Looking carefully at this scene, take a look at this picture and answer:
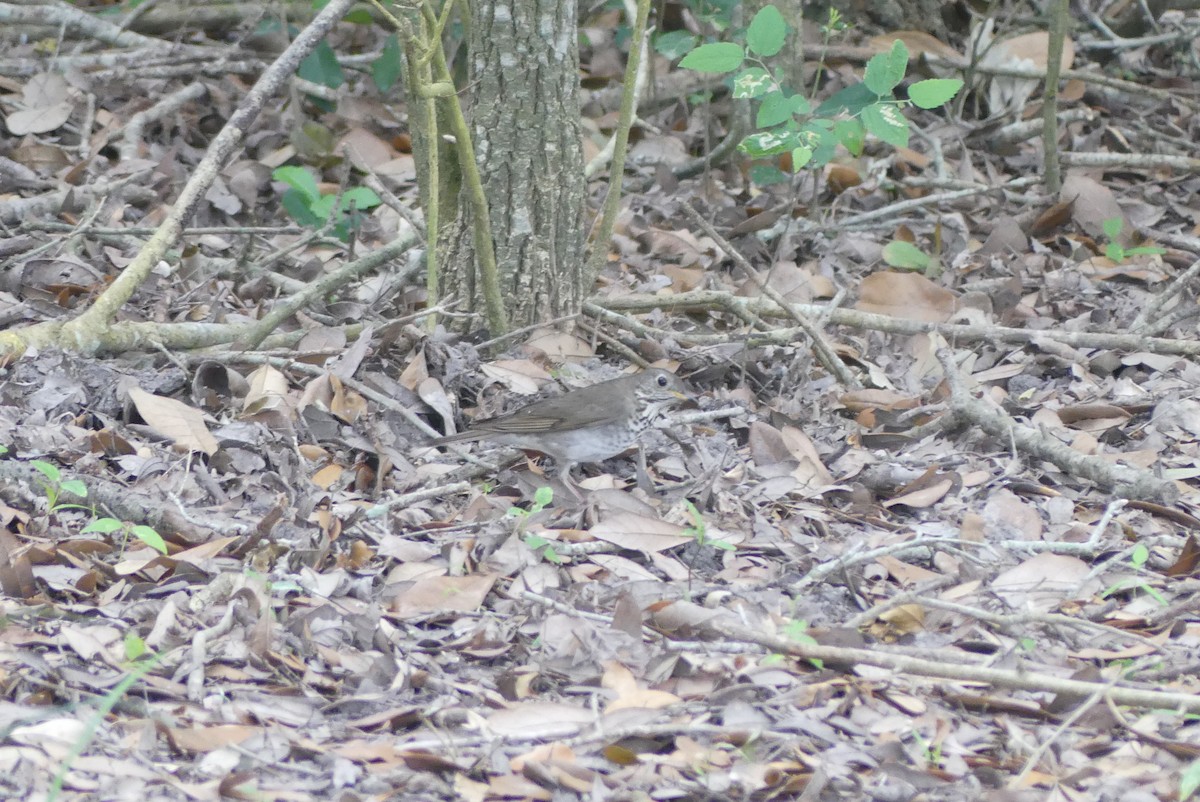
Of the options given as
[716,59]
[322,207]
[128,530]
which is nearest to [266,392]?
[128,530]

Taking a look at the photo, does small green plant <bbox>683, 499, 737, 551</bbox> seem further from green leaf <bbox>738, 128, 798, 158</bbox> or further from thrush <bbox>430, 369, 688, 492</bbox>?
green leaf <bbox>738, 128, 798, 158</bbox>

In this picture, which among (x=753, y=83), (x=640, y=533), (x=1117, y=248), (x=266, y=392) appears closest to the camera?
(x=640, y=533)

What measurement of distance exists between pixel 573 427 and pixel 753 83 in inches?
63.5

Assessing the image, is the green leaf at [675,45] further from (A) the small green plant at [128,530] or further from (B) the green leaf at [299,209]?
(A) the small green plant at [128,530]

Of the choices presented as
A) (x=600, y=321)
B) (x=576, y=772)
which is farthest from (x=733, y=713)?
(x=600, y=321)

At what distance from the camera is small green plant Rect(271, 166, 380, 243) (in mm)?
5840

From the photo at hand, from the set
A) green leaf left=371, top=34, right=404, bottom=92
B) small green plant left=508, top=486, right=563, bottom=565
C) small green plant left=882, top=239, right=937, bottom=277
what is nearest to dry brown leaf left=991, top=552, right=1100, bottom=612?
small green plant left=508, top=486, right=563, bottom=565

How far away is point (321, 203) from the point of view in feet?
19.5

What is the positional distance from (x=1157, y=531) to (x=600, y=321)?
234 cm

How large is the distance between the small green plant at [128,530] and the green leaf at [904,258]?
4073 millimetres

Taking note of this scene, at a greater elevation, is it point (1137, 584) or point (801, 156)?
Answer: point (801, 156)

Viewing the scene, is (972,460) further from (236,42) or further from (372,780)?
(236,42)

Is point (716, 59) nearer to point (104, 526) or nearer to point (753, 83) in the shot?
point (753, 83)

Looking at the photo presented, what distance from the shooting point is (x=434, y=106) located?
4984 millimetres
